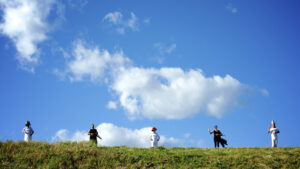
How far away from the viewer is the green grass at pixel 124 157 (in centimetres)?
1639

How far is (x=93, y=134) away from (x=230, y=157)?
398 inches

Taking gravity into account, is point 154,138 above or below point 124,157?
above

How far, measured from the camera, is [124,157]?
58.3ft

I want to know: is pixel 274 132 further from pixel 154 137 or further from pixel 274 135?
pixel 154 137

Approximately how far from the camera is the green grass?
16391 mm

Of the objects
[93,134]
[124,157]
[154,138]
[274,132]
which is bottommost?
[124,157]

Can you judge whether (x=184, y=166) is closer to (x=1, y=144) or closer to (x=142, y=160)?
(x=142, y=160)

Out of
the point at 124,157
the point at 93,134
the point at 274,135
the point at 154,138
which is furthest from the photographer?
→ the point at 274,135

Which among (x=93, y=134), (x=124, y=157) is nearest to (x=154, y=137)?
(x=93, y=134)

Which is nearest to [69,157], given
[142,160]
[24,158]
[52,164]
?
[52,164]

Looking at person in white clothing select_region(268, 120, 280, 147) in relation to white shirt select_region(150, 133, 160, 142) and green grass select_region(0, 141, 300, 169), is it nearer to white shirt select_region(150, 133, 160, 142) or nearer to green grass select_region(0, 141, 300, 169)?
green grass select_region(0, 141, 300, 169)

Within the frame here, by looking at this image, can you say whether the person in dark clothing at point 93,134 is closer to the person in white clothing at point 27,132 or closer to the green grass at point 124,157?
the green grass at point 124,157

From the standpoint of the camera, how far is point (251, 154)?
766 inches

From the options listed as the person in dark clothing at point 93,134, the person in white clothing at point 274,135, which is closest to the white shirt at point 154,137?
the person in dark clothing at point 93,134
